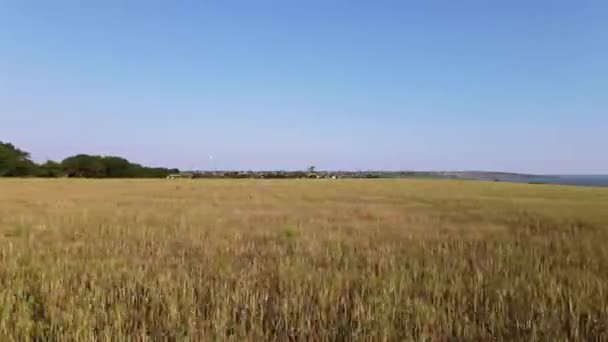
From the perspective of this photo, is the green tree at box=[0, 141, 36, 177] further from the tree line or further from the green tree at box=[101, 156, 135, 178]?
the green tree at box=[101, 156, 135, 178]

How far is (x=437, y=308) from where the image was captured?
16.4 ft

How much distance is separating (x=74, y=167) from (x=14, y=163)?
1402cm

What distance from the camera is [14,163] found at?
79.8 metres

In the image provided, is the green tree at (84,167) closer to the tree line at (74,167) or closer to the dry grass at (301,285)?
the tree line at (74,167)

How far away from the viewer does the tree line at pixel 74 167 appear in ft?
263

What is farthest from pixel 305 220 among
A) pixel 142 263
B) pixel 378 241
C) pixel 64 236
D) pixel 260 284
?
pixel 260 284

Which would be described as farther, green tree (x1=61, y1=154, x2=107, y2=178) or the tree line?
green tree (x1=61, y1=154, x2=107, y2=178)

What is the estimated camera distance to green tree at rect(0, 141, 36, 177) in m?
78.7

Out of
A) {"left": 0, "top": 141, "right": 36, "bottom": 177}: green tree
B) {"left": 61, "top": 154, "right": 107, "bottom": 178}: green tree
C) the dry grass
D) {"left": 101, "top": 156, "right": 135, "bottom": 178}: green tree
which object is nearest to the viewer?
the dry grass

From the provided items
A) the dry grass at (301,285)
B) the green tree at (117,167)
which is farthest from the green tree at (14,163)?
the dry grass at (301,285)

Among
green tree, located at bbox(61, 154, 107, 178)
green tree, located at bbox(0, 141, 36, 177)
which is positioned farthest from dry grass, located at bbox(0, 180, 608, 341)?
green tree, located at bbox(61, 154, 107, 178)

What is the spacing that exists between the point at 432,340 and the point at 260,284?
249 cm

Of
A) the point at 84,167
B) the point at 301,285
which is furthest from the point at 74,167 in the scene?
the point at 301,285

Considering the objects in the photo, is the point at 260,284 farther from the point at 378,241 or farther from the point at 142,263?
the point at 378,241
